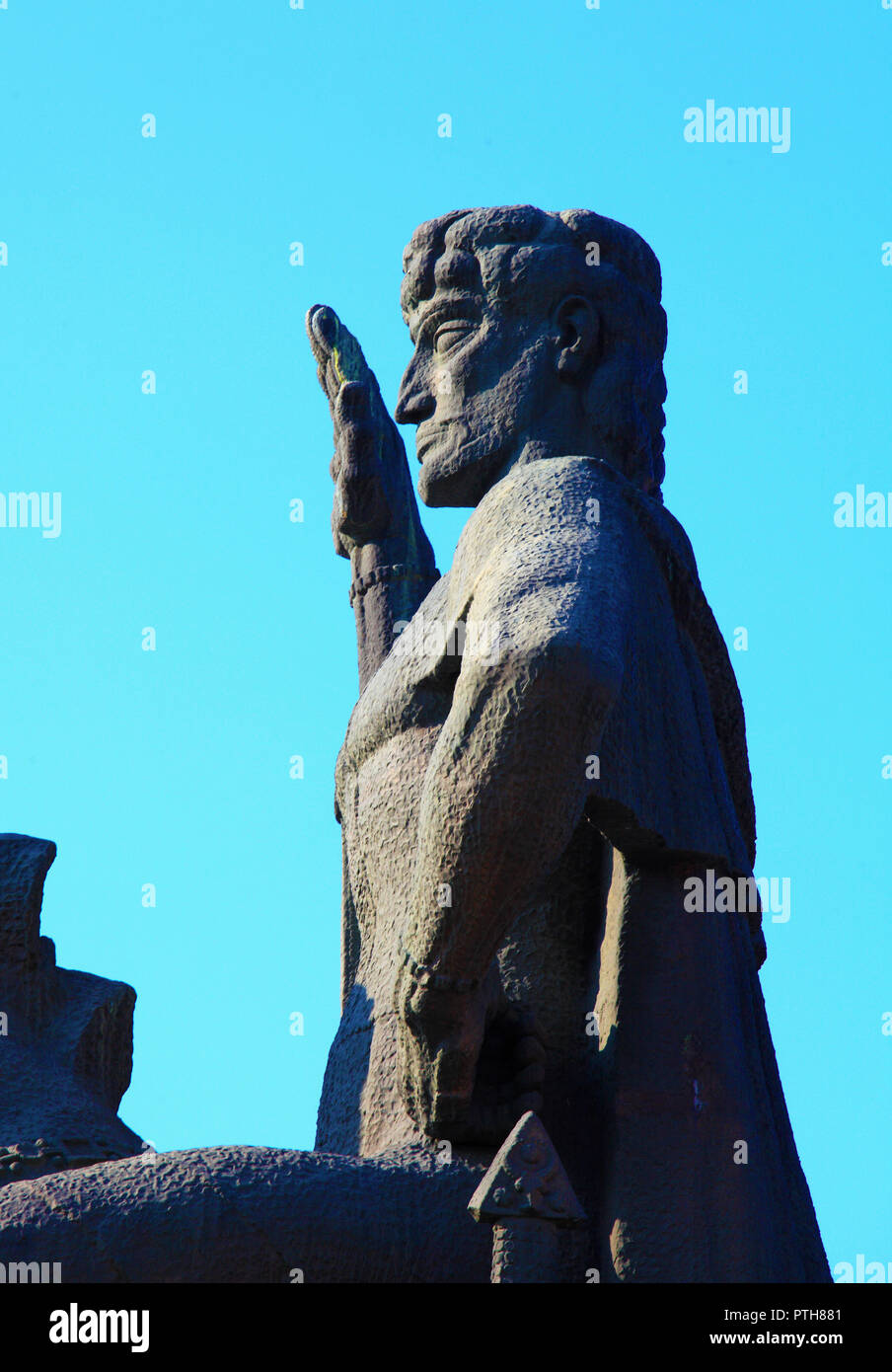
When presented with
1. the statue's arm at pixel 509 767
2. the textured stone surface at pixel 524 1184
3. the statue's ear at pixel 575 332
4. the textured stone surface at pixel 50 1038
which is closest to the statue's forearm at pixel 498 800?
the statue's arm at pixel 509 767

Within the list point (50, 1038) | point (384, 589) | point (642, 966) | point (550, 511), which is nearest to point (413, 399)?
point (384, 589)

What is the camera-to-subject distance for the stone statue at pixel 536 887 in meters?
6.14

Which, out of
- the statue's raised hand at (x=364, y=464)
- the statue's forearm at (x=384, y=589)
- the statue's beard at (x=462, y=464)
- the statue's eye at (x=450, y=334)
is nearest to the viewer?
the statue's beard at (x=462, y=464)

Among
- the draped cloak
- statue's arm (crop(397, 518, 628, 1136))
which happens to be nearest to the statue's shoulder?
the draped cloak

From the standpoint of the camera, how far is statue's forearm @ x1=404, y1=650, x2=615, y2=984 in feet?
20.1

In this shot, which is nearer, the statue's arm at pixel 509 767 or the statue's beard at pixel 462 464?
the statue's arm at pixel 509 767

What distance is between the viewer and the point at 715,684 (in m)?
7.60

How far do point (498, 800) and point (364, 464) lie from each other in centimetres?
307

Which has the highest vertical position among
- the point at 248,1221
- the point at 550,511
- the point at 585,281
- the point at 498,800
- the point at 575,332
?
the point at 585,281

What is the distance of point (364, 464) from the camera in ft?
29.6

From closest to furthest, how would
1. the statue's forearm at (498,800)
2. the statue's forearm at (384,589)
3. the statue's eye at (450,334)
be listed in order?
the statue's forearm at (498,800) → the statue's eye at (450,334) → the statue's forearm at (384,589)

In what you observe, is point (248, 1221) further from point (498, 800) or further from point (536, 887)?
point (498, 800)

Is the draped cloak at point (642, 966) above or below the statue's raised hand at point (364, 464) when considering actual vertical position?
below

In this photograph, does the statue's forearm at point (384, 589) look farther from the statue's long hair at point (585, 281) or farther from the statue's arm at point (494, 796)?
the statue's arm at point (494, 796)
